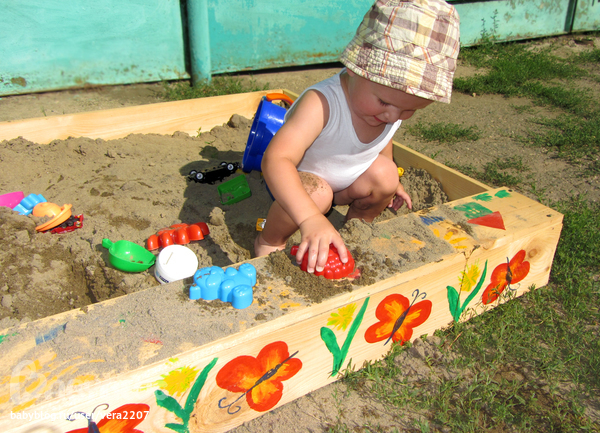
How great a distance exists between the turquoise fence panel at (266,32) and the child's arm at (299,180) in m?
2.48

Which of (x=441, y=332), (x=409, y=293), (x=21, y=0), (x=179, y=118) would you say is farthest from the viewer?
(x=21, y=0)

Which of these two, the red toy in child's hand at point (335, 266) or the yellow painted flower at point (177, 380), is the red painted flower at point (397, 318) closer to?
the red toy in child's hand at point (335, 266)

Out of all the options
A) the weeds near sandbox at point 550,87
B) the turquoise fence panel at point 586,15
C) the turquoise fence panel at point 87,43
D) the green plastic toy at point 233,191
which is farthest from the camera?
the turquoise fence panel at point 586,15

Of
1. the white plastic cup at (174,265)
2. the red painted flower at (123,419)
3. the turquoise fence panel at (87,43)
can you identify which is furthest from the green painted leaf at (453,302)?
the turquoise fence panel at (87,43)

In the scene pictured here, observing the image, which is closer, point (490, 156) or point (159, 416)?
point (159, 416)

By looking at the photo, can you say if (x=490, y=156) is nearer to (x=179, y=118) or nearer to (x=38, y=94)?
(x=179, y=118)

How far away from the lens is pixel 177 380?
974mm

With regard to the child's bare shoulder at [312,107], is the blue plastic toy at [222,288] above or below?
below

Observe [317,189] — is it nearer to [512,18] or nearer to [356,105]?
[356,105]

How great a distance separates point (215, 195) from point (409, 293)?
1160mm

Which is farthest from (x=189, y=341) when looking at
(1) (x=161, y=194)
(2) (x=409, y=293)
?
(1) (x=161, y=194)

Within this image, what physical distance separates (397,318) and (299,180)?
Result: 48 centimetres

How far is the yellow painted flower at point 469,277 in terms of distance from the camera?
139 cm

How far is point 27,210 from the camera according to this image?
1.88 metres
